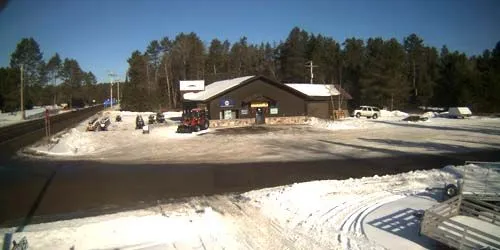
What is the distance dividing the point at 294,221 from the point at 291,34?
319 ft

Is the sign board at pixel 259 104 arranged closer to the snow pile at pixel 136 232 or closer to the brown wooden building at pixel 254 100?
the brown wooden building at pixel 254 100

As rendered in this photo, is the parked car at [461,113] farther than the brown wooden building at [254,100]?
Yes

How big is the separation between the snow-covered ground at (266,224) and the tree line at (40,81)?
31.9m

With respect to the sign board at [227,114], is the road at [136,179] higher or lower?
lower

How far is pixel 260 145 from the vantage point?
28.2 m

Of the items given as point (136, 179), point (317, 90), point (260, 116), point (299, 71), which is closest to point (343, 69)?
point (299, 71)

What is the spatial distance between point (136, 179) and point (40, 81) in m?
85.8

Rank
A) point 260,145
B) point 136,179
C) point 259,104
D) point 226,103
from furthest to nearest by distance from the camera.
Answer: point 259,104, point 226,103, point 260,145, point 136,179

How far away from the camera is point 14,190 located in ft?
50.5

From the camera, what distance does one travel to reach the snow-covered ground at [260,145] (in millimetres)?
23891

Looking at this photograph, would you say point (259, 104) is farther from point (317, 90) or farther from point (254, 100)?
point (317, 90)

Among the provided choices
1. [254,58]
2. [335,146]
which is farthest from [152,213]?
[254,58]

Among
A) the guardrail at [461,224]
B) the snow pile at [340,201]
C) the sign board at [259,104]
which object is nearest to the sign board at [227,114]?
the sign board at [259,104]

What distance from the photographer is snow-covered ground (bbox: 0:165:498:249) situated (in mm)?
9555
